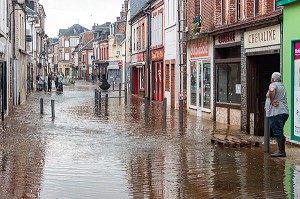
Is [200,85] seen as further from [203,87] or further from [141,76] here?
[141,76]

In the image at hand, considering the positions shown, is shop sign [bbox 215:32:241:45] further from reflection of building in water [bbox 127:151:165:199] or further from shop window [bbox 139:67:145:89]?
shop window [bbox 139:67:145:89]

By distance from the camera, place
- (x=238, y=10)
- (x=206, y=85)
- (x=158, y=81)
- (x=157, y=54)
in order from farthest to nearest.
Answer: (x=158, y=81)
(x=157, y=54)
(x=206, y=85)
(x=238, y=10)

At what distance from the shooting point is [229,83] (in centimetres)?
2019

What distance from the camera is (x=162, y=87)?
3462 cm

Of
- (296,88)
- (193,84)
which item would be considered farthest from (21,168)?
(193,84)

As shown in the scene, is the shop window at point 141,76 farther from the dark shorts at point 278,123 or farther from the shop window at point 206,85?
the dark shorts at point 278,123

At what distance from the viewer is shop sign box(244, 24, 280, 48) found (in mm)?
15424

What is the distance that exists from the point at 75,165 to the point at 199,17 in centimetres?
1357

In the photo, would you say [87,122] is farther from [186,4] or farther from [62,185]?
[62,185]

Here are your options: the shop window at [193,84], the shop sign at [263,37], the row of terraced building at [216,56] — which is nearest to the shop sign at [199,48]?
the row of terraced building at [216,56]

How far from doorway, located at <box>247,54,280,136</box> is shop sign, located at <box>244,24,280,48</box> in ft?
1.47

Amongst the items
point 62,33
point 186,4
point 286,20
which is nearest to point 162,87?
point 186,4

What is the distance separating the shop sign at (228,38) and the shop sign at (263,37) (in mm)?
848

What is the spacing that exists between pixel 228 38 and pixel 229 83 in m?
1.61
